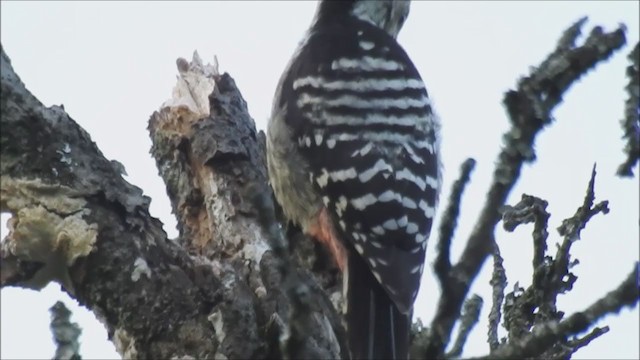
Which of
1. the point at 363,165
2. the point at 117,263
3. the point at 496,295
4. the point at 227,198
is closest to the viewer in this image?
the point at 117,263

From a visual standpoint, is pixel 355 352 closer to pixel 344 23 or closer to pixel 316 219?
pixel 316 219

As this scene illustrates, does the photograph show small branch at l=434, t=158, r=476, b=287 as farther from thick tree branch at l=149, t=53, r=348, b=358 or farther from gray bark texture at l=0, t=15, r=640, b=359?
gray bark texture at l=0, t=15, r=640, b=359

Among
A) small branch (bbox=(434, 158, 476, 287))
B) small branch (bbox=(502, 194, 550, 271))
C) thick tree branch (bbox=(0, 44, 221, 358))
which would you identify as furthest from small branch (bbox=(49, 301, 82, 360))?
small branch (bbox=(502, 194, 550, 271))

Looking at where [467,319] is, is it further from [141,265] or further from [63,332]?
[141,265]

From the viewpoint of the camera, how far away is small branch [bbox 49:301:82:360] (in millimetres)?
2062

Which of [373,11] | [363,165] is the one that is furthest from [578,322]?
[373,11]

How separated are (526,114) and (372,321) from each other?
6.64 ft

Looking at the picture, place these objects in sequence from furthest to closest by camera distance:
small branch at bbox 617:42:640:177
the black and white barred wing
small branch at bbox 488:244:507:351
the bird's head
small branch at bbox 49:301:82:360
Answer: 1. the bird's head
2. the black and white barred wing
3. small branch at bbox 488:244:507:351
4. small branch at bbox 49:301:82:360
5. small branch at bbox 617:42:640:177

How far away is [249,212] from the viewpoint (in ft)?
11.5

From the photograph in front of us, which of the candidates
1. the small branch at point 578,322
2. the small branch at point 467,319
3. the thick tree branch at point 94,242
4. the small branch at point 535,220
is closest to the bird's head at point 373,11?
the thick tree branch at point 94,242

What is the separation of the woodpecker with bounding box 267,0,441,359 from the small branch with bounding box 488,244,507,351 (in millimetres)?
300

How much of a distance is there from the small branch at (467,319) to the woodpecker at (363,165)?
1.28 meters

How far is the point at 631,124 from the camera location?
150 cm

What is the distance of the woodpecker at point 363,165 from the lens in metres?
3.47
